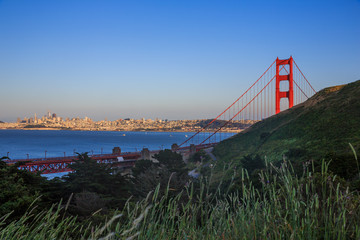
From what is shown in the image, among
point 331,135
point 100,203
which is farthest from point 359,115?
point 100,203

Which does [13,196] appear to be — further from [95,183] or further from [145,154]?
[145,154]

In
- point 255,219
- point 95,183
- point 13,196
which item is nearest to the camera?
point 255,219

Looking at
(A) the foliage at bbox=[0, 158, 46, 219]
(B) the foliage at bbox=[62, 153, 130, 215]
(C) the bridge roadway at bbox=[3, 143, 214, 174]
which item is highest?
(A) the foliage at bbox=[0, 158, 46, 219]

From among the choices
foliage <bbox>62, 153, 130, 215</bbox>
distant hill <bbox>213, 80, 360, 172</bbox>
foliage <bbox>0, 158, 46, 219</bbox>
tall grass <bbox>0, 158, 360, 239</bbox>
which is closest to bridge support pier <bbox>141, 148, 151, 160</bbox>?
distant hill <bbox>213, 80, 360, 172</bbox>

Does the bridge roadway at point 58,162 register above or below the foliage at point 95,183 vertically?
below

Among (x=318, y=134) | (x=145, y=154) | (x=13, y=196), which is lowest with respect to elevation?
(x=145, y=154)

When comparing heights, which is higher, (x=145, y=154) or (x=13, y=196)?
(x=13, y=196)

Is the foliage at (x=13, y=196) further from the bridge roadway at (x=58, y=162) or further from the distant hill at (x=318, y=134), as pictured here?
the bridge roadway at (x=58, y=162)

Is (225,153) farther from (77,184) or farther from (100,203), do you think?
(100,203)

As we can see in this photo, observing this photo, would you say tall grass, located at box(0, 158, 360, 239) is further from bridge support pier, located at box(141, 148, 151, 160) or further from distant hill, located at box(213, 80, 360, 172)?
bridge support pier, located at box(141, 148, 151, 160)

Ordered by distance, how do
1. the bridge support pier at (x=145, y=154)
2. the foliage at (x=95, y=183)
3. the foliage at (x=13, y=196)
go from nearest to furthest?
the foliage at (x=13, y=196)
the foliage at (x=95, y=183)
the bridge support pier at (x=145, y=154)

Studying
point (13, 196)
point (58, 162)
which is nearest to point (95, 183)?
point (13, 196)

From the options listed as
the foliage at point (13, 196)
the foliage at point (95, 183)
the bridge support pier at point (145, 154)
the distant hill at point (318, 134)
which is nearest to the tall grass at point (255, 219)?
the foliage at point (13, 196)
